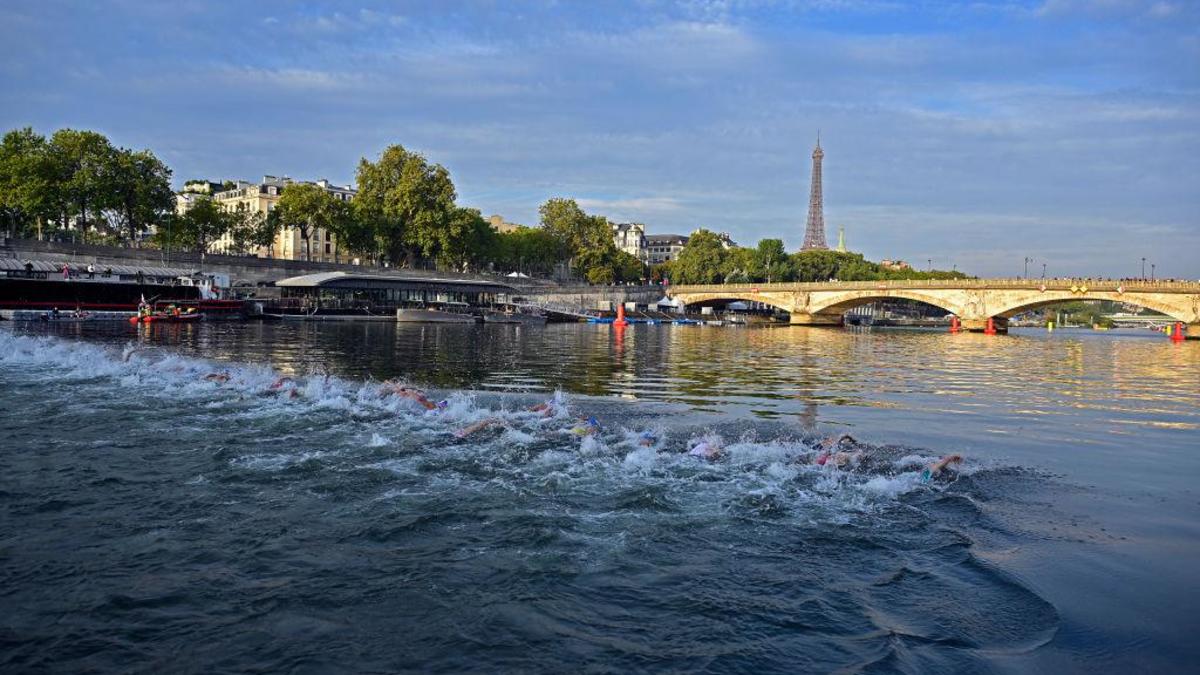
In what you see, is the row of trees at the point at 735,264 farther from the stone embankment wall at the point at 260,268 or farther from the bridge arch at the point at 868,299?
the bridge arch at the point at 868,299

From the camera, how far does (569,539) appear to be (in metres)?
9.12

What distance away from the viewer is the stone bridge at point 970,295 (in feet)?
293

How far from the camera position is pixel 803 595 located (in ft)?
25.0

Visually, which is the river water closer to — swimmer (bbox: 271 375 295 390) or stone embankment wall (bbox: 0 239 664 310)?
swimmer (bbox: 271 375 295 390)

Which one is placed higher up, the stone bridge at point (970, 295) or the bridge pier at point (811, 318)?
the stone bridge at point (970, 295)

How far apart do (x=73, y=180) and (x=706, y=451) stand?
87.5 meters

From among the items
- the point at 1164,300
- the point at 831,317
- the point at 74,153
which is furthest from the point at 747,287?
the point at 74,153

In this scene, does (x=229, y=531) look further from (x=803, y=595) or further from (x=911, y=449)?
(x=911, y=449)

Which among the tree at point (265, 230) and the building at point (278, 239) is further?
the building at point (278, 239)

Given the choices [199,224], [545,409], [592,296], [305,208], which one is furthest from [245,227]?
[545,409]

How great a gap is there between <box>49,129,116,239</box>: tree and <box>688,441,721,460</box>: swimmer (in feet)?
284

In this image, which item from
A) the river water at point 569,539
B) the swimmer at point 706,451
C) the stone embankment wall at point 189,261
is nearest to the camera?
the river water at point 569,539

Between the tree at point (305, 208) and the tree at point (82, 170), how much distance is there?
2347cm

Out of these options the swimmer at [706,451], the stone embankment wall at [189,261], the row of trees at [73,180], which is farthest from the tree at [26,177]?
the swimmer at [706,451]
